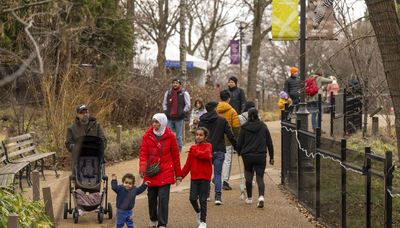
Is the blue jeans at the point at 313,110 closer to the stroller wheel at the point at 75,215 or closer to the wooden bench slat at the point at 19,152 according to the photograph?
the wooden bench slat at the point at 19,152

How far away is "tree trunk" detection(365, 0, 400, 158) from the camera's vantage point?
7.38 meters

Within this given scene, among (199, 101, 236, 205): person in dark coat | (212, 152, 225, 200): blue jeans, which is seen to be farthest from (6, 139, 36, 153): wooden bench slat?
(212, 152, 225, 200): blue jeans

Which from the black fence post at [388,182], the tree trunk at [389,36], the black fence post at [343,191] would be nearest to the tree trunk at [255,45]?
the black fence post at [343,191]

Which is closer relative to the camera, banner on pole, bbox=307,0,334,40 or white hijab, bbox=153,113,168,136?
white hijab, bbox=153,113,168,136

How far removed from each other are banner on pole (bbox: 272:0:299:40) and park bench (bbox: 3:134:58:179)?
5.06 m

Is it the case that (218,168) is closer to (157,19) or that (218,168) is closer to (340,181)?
(340,181)

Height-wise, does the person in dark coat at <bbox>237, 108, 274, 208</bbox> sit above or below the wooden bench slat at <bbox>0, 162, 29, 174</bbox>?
above

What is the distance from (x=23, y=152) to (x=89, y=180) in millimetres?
3834

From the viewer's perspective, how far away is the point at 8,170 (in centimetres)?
1139

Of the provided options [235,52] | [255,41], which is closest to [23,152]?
[255,41]

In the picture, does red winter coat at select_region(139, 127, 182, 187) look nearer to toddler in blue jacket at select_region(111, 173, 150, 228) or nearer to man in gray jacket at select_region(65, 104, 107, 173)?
toddler in blue jacket at select_region(111, 173, 150, 228)

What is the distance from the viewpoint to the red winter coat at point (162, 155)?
919 centimetres

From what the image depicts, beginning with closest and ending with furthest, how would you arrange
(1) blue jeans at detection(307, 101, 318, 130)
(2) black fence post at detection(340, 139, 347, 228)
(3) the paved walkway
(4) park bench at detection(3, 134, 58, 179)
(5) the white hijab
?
(2) black fence post at detection(340, 139, 347, 228) < (5) the white hijab < (3) the paved walkway < (4) park bench at detection(3, 134, 58, 179) < (1) blue jeans at detection(307, 101, 318, 130)

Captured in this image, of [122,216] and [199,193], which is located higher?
[199,193]
